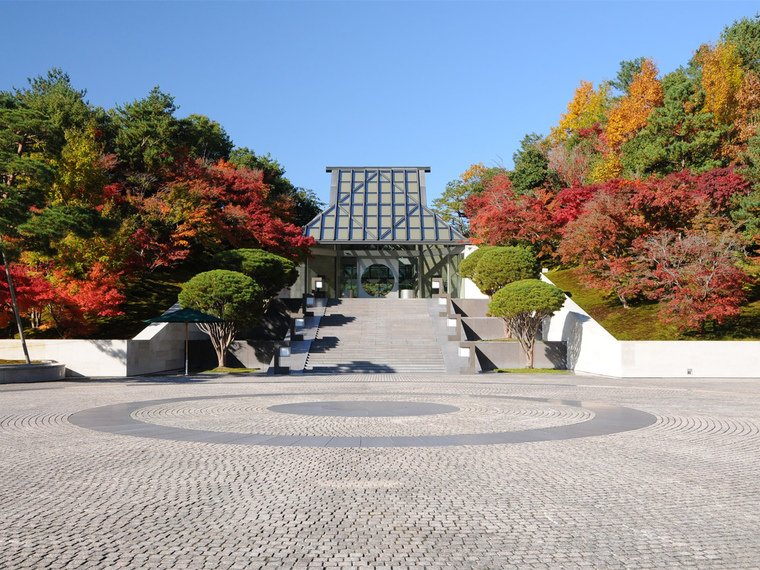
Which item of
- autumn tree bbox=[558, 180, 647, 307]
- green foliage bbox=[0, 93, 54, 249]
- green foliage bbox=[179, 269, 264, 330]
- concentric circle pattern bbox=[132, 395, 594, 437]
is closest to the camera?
concentric circle pattern bbox=[132, 395, 594, 437]

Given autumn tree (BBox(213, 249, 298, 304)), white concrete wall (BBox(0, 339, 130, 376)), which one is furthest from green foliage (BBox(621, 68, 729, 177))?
white concrete wall (BBox(0, 339, 130, 376))

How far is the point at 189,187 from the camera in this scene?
28297 mm

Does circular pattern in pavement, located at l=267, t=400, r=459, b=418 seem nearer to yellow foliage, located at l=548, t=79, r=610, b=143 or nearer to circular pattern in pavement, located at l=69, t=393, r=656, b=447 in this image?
circular pattern in pavement, located at l=69, t=393, r=656, b=447

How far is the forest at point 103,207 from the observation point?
1731cm

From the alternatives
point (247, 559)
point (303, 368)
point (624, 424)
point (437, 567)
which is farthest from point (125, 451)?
point (303, 368)

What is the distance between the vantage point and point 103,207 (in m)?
23.1

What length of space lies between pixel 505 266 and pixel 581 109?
89.6ft

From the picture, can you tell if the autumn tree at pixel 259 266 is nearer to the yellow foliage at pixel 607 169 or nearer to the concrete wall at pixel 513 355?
the concrete wall at pixel 513 355

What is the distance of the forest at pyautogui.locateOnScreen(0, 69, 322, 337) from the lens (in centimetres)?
1731

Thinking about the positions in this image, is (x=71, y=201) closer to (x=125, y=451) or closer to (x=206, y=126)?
(x=125, y=451)

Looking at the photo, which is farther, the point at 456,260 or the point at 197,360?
the point at 456,260

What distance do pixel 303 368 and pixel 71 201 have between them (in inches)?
392

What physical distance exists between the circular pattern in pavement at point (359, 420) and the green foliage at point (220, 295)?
863 centimetres

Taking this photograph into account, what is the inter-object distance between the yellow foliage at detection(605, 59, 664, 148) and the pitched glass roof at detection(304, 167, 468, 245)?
11.1 meters
